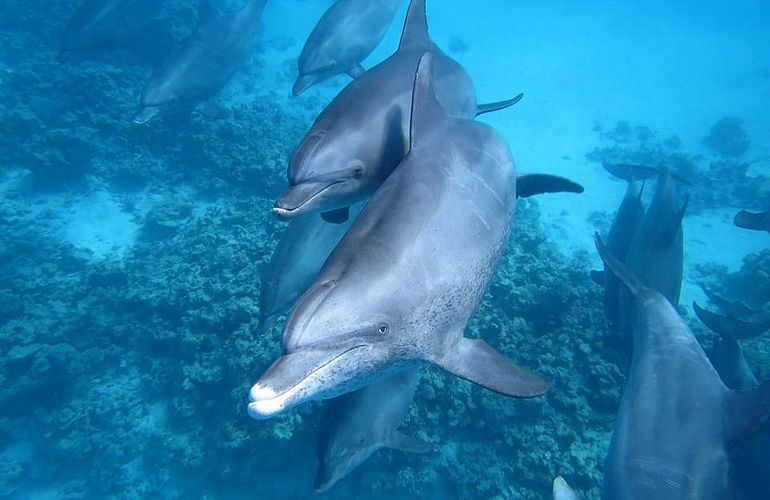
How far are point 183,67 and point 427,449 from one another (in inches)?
353

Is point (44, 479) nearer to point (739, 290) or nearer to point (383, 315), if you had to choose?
point (383, 315)

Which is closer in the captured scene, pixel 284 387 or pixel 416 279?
pixel 284 387

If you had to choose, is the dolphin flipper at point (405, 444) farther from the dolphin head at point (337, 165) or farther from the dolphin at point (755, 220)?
the dolphin at point (755, 220)

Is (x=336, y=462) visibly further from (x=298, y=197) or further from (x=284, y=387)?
(x=298, y=197)

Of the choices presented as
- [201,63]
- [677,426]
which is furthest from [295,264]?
[201,63]

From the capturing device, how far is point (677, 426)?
377 centimetres

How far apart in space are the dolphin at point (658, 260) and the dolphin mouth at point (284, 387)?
554 cm

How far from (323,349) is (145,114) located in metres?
8.69

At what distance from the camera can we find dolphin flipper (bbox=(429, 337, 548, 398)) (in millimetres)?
2924

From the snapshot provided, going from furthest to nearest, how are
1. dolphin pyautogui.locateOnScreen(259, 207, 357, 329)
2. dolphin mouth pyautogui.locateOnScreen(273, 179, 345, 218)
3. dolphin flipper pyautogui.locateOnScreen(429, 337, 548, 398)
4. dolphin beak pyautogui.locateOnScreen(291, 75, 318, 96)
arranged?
dolphin beak pyautogui.locateOnScreen(291, 75, 318, 96), dolphin pyautogui.locateOnScreen(259, 207, 357, 329), dolphin flipper pyautogui.locateOnScreen(429, 337, 548, 398), dolphin mouth pyautogui.locateOnScreen(273, 179, 345, 218)

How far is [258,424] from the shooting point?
21.7 ft

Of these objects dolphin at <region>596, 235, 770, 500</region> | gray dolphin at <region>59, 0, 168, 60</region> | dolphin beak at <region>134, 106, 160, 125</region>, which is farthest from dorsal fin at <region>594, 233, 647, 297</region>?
gray dolphin at <region>59, 0, 168, 60</region>

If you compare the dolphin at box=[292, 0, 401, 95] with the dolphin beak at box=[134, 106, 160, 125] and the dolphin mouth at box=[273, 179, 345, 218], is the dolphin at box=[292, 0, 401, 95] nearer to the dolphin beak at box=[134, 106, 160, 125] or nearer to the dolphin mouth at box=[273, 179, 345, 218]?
the dolphin beak at box=[134, 106, 160, 125]

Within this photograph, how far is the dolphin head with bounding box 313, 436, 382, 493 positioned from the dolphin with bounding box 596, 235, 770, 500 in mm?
2339
